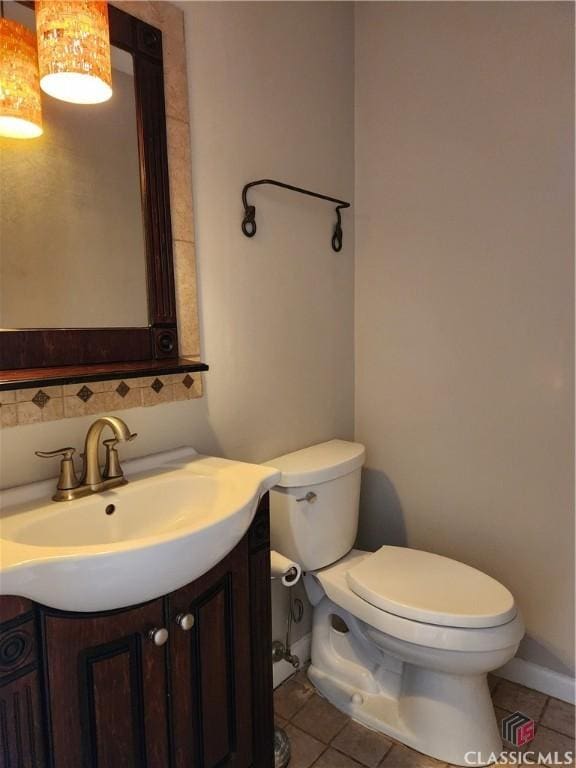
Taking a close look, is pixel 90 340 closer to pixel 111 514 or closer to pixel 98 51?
pixel 111 514

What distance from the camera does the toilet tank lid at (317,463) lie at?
4.78 ft

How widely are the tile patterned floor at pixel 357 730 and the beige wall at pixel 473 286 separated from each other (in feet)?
0.47

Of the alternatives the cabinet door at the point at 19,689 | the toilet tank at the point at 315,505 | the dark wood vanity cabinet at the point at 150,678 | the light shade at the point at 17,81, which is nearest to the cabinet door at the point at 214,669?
the dark wood vanity cabinet at the point at 150,678

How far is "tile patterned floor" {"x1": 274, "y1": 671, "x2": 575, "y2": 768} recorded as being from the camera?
140cm

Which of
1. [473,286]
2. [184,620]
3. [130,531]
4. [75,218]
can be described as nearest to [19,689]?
[184,620]

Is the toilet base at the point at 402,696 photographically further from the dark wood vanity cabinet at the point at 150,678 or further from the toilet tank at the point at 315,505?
the dark wood vanity cabinet at the point at 150,678

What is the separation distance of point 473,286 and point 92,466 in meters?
1.29

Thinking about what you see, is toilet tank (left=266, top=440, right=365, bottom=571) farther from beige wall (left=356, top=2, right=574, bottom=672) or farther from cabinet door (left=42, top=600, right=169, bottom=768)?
cabinet door (left=42, top=600, right=169, bottom=768)

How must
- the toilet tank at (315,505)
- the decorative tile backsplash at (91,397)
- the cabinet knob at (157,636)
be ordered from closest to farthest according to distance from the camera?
the cabinet knob at (157,636), the decorative tile backsplash at (91,397), the toilet tank at (315,505)

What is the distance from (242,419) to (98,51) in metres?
0.95

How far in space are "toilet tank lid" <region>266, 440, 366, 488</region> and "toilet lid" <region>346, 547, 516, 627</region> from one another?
0.29 metres

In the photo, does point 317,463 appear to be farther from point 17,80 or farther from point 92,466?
point 17,80

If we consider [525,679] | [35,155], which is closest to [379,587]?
[525,679]

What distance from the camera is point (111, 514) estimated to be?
104 cm
